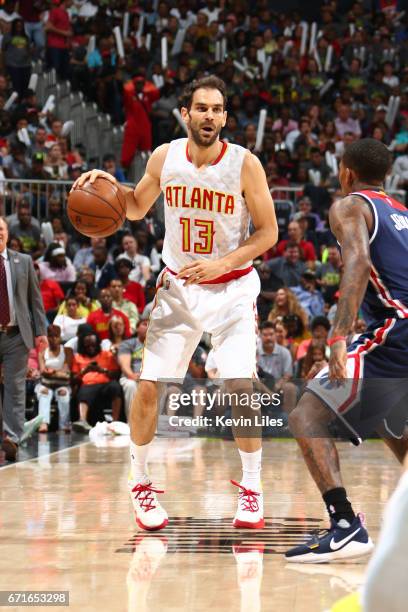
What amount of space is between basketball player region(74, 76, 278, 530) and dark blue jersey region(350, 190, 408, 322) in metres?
0.96

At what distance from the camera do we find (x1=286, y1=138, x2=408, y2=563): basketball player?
3857 millimetres

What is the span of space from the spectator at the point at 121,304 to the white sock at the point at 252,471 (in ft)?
23.5

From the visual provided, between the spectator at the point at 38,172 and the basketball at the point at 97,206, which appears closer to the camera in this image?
the basketball at the point at 97,206

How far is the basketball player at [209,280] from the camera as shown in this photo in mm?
4855

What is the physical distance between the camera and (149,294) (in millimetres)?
12555

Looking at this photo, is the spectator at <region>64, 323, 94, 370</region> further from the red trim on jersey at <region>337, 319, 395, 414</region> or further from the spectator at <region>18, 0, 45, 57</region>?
the spectator at <region>18, 0, 45, 57</region>

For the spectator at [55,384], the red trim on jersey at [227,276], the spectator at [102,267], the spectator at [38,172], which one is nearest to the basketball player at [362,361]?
the red trim on jersey at [227,276]

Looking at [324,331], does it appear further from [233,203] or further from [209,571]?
[209,571]

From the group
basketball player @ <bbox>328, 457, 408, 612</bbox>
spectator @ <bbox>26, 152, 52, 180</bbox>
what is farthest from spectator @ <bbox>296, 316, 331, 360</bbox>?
basketball player @ <bbox>328, 457, 408, 612</bbox>

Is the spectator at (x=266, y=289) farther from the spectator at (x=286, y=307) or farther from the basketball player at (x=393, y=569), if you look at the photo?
the basketball player at (x=393, y=569)

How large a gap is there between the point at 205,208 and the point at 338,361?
147 centimetres

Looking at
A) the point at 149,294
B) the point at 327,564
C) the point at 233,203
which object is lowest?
the point at 149,294

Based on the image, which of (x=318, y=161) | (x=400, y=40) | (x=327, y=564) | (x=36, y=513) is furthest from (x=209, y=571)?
(x=400, y=40)

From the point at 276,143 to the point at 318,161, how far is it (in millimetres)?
959
